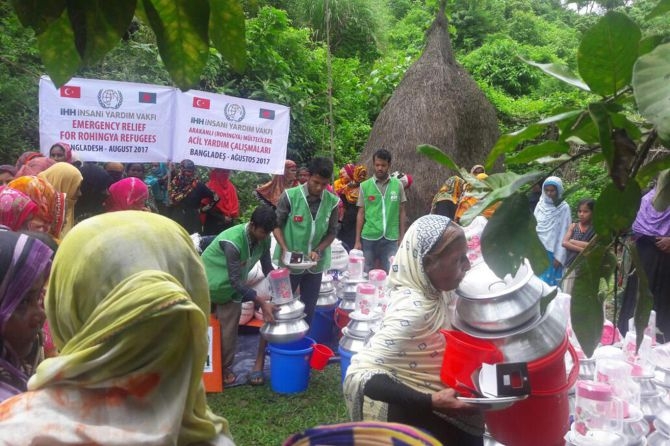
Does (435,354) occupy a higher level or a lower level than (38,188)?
lower

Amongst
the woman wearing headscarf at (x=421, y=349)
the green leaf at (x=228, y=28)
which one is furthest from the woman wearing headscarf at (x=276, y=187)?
the green leaf at (x=228, y=28)

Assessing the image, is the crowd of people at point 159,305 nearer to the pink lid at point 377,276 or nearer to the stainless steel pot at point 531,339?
the stainless steel pot at point 531,339

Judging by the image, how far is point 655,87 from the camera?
62 cm

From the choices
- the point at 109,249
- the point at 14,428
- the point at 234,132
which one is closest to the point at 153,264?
the point at 109,249

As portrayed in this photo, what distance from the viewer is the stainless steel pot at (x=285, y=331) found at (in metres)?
4.09

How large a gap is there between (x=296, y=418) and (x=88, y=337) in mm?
2962

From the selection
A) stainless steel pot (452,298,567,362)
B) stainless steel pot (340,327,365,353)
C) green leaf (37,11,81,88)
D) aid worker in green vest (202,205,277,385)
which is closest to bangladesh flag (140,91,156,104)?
aid worker in green vest (202,205,277,385)

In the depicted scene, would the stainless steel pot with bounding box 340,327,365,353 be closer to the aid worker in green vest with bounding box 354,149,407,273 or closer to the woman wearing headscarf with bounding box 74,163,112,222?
the woman wearing headscarf with bounding box 74,163,112,222

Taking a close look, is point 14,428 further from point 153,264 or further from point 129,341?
point 153,264

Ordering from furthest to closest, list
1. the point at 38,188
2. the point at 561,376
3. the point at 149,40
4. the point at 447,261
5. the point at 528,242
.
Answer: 1. the point at 149,40
2. the point at 38,188
3. the point at 447,261
4. the point at 561,376
5. the point at 528,242

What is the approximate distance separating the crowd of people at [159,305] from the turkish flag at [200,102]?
4.19 feet

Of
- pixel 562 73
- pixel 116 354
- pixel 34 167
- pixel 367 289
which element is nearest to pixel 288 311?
pixel 367 289

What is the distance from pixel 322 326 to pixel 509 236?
437 centimetres

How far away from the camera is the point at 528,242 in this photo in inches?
33.1
